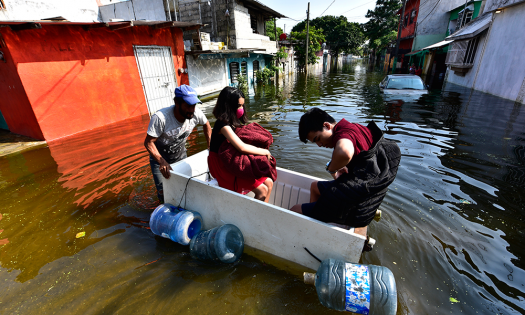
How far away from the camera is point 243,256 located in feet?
9.66

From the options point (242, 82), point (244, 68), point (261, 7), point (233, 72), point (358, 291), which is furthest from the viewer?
point (261, 7)

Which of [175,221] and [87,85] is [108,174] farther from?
[87,85]

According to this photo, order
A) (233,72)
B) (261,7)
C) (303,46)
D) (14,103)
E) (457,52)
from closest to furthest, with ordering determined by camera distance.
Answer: (14,103) < (457,52) < (233,72) < (261,7) < (303,46)

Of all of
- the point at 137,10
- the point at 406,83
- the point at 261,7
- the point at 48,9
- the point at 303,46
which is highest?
the point at 261,7

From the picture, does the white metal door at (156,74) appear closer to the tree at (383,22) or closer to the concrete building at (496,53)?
the concrete building at (496,53)

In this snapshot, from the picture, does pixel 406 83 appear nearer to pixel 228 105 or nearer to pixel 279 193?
pixel 279 193

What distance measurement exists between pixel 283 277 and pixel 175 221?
1.44 metres

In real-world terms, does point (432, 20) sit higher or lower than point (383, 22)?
lower

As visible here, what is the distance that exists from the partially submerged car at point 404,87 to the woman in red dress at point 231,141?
959 cm

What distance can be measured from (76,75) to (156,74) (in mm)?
3199

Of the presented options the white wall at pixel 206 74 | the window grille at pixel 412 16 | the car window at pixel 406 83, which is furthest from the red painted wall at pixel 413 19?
the white wall at pixel 206 74

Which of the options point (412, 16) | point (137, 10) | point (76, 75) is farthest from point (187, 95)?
point (412, 16)

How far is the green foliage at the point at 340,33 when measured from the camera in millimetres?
47500

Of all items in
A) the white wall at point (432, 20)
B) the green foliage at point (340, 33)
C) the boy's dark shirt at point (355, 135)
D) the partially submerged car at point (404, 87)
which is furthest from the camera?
the green foliage at point (340, 33)
